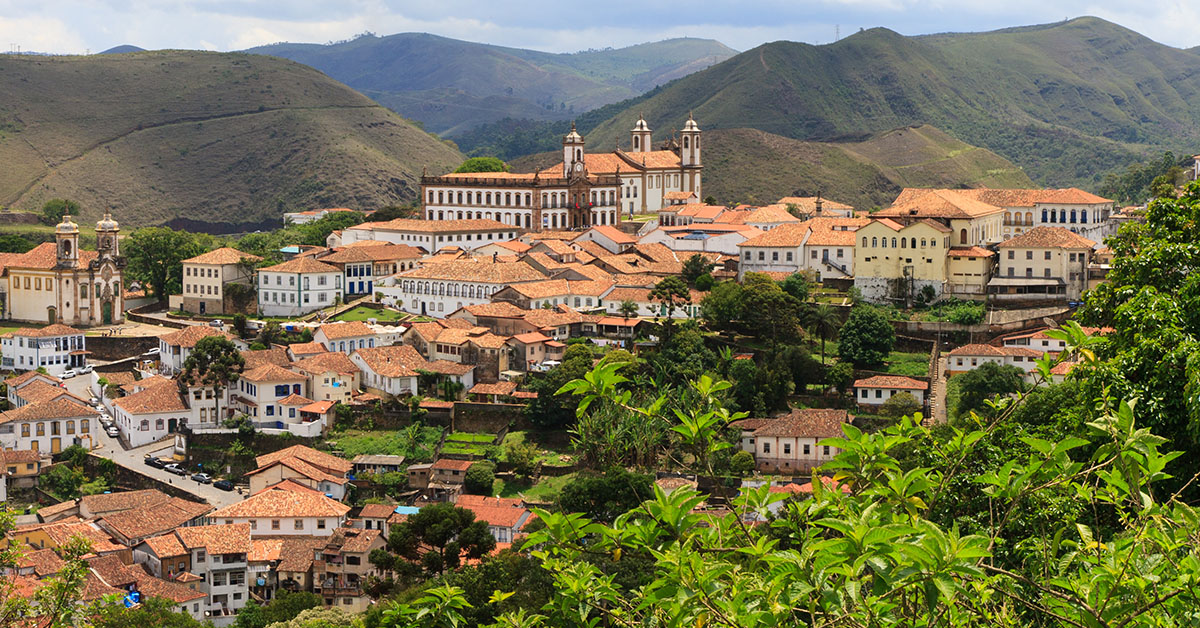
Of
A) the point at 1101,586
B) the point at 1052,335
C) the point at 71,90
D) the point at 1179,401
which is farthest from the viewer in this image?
the point at 71,90

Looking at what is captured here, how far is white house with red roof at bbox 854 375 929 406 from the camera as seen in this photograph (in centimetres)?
4081

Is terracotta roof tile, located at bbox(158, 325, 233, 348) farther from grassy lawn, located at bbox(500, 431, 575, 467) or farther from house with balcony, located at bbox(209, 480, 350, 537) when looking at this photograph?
grassy lawn, located at bbox(500, 431, 575, 467)

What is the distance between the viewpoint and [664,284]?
155ft

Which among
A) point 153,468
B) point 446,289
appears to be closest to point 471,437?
point 153,468

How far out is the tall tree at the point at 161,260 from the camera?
60531 mm

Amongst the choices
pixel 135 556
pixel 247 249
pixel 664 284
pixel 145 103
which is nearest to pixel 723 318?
pixel 664 284

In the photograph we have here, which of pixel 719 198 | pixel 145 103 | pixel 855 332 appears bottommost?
pixel 855 332

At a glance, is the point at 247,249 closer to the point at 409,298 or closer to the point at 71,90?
the point at 409,298

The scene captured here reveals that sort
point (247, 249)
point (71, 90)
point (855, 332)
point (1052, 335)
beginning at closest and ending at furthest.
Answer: point (1052, 335), point (855, 332), point (247, 249), point (71, 90)

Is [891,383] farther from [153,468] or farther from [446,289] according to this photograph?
[153,468]

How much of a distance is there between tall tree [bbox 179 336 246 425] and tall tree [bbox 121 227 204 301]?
1476cm

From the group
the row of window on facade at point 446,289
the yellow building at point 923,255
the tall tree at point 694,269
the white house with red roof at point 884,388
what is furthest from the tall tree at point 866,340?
the row of window on facade at point 446,289

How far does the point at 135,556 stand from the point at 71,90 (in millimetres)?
99890

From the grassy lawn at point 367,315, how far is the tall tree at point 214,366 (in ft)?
25.8
